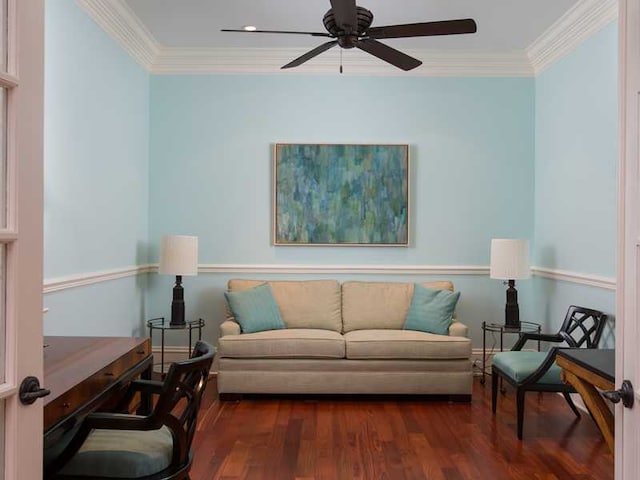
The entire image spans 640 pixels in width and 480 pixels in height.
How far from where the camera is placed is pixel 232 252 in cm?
552

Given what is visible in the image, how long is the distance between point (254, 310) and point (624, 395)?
12.2ft

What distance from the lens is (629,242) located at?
144 centimetres

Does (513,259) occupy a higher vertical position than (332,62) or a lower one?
lower

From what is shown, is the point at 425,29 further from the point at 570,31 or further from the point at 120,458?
the point at 120,458

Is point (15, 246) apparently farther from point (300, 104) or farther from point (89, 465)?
point (300, 104)

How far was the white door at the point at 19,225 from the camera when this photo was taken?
1.21m

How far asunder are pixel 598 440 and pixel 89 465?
3.10 m

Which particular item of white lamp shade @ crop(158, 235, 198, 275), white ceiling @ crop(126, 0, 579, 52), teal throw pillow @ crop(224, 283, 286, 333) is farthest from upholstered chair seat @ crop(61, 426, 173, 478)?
white ceiling @ crop(126, 0, 579, 52)

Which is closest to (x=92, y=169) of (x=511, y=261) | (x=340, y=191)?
(x=340, y=191)

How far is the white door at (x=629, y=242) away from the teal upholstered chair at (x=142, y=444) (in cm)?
130

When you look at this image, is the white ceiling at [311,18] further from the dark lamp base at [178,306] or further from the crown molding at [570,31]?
the dark lamp base at [178,306]

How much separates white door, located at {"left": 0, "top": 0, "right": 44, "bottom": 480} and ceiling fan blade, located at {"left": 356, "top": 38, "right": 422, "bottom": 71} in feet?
8.10

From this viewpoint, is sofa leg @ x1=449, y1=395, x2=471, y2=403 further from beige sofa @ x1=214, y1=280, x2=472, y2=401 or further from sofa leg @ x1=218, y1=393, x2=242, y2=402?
sofa leg @ x1=218, y1=393, x2=242, y2=402

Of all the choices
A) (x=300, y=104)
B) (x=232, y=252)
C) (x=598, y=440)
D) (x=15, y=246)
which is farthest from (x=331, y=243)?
(x=15, y=246)
